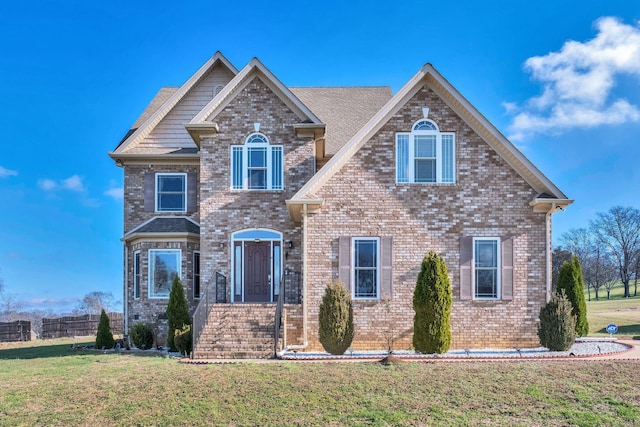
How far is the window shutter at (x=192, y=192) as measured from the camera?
20188 mm

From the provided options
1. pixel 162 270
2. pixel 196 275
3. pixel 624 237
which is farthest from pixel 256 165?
pixel 624 237

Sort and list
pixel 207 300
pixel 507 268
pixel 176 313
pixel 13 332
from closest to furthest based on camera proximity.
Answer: pixel 507 268, pixel 207 300, pixel 176 313, pixel 13 332

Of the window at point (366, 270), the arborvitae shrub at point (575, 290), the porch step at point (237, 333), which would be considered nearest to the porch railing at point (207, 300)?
the porch step at point (237, 333)

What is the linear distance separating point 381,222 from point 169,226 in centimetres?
745

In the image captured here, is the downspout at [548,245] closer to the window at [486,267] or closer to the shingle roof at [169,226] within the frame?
the window at [486,267]

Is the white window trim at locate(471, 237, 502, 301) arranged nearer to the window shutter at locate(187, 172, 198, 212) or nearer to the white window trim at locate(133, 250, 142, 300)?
the window shutter at locate(187, 172, 198, 212)

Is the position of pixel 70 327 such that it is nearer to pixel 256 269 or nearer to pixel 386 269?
pixel 256 269

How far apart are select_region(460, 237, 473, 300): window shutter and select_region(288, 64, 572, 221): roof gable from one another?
8.13ft

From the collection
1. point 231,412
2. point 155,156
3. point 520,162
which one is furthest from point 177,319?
point 520,162

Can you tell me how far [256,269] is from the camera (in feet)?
60.8

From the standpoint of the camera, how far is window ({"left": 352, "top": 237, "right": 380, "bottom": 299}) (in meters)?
16.3

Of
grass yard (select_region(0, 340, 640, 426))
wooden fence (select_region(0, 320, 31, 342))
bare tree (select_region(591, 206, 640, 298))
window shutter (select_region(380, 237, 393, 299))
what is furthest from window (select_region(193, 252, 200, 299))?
bare tree (select_region(591, 206, 640, 298))

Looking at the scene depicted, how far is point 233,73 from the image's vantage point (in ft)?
68.2

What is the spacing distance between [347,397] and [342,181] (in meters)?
7.45
